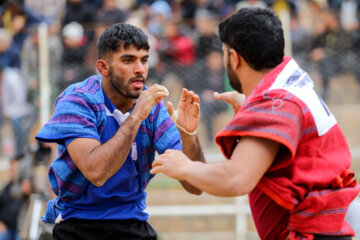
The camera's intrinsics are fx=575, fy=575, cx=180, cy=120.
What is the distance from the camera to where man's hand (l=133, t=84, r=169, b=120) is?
3.04m

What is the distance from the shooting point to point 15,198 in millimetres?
7227

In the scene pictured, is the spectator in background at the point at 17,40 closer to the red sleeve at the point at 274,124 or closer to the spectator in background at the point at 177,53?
the spectator in background at the point at 177,53

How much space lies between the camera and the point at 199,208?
7.91 meters

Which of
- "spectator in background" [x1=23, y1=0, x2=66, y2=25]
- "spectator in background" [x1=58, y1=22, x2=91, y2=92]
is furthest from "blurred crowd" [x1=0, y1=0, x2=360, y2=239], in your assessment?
"spectator in background" [x1=23, y1=0, x2=66, y2=25]

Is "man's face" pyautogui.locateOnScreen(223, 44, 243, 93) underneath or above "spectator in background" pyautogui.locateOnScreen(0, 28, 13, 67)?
above

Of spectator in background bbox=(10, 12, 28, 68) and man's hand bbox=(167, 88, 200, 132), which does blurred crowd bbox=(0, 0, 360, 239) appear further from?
man's hand bbox=(167, 88, 200, 132)

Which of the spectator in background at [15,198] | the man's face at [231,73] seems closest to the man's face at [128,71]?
the man's face at [231,73]

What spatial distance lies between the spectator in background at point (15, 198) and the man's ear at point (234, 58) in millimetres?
4750

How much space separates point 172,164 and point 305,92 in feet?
2.30

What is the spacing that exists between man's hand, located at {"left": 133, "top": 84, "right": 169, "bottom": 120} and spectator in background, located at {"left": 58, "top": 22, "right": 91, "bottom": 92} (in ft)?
15.4

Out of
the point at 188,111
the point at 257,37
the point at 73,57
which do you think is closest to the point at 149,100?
the point at 188,111

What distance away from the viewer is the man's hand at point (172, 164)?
2.68 m

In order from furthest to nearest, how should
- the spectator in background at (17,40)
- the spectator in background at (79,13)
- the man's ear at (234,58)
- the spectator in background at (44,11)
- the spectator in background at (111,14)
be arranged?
the spectator in background at (44,11)
the spectator in background at (79,13)
the spectator in background at (111,14)
the spectator in background at (17,40)
the man's ear at (234,58)

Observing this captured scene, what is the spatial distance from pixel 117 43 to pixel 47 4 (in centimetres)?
622
